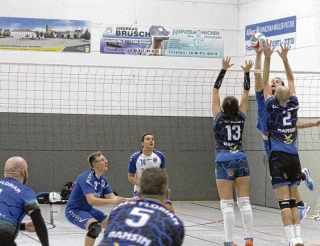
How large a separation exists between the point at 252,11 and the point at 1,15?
693 cm

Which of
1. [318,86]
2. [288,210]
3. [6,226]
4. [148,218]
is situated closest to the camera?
[148,218]

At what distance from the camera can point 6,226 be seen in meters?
5.43

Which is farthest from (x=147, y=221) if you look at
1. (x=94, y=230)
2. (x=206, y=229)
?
(x=206, y=229)

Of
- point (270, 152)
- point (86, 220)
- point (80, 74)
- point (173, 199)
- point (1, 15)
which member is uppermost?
point (1, 15)

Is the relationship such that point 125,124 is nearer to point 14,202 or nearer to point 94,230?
point 94,230

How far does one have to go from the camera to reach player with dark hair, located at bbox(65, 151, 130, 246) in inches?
322

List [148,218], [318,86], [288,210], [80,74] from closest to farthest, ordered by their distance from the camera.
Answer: [148,218] < [288,210] < [318,86] < [80,74]

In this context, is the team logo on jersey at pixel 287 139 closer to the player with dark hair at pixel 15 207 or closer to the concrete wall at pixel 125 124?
the player with dark hair at pixel 15 207

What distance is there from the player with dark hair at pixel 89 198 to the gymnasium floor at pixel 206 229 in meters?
1.83

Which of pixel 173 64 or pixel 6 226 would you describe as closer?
pixel 6 226

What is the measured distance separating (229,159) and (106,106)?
10124 millimetres

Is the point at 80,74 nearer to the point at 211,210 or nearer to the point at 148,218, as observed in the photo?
the point at 211,210

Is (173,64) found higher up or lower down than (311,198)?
higher up

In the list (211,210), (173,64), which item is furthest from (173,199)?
(173,64)
